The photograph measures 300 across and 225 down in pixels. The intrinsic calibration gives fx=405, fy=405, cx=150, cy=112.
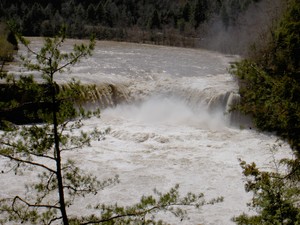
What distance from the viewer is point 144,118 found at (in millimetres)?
19359

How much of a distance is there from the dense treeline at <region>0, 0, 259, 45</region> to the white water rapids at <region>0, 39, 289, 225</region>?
103ft

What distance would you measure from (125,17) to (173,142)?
5528cm

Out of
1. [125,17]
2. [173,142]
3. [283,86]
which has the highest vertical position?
[125,17]

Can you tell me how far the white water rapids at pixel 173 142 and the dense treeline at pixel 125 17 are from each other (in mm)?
31545

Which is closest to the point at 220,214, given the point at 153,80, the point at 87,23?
the point at 153,80

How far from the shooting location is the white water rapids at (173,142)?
11.3 m

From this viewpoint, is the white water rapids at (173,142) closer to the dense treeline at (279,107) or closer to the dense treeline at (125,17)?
the dense treeline at (279,107)

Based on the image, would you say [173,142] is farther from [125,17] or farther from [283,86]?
[125,17]

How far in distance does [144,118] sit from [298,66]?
1427 centimetres

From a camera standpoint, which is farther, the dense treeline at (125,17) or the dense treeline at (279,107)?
the dense treeline at (125,17)

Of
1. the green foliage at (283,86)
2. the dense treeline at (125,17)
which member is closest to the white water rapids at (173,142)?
the green foliage at (283,86)

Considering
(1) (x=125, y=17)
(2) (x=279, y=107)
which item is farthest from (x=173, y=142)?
(1) (x=125, y=17)

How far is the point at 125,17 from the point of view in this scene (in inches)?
2667

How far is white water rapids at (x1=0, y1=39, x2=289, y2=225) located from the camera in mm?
11297
